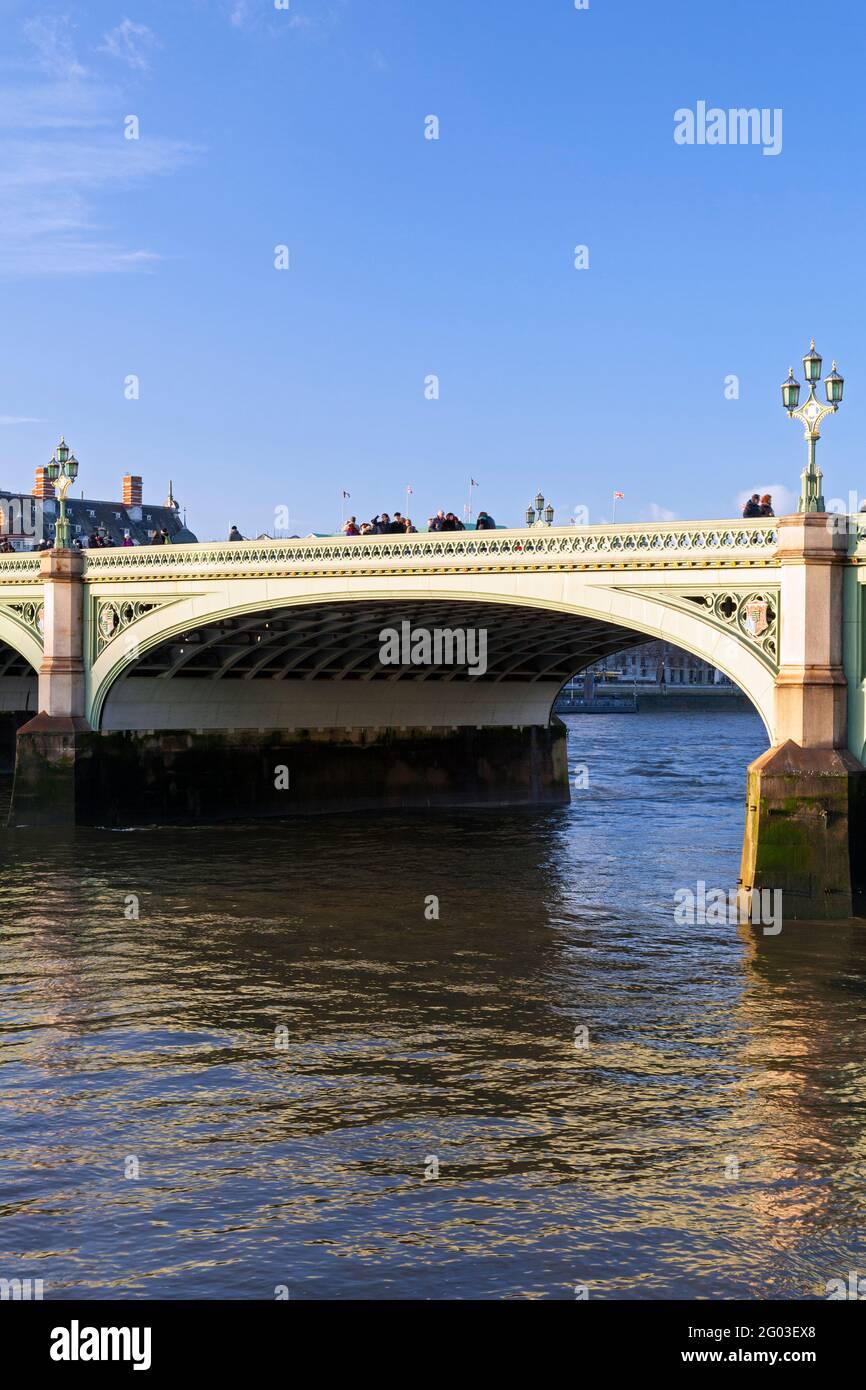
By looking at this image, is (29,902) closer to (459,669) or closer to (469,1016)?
(469,1016)

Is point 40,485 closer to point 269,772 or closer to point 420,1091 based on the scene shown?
point 269,772

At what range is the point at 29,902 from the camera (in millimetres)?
30344

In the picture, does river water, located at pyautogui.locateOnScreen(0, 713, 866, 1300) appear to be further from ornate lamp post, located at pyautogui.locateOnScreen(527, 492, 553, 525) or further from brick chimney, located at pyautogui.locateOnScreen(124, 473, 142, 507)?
brick chimney, located at pyautogui.locateOnScreen(124, 473, 142, 507)

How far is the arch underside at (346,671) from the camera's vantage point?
41.2 m

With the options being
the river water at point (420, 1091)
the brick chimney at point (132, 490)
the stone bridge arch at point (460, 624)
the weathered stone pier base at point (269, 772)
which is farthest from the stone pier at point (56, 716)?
the brick chimney at point (132, 490)

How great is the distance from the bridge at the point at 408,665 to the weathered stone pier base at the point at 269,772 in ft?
0.21

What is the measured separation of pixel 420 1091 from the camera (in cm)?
1731

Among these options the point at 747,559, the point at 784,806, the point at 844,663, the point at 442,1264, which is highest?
the point at 747,559

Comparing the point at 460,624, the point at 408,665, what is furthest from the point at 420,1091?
the point at 408,665

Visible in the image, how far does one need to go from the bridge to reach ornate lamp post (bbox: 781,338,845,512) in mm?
465

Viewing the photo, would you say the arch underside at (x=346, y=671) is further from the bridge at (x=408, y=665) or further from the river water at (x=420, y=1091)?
the river water at (x=420, y=1091)

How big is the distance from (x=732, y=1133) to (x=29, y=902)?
17.7 m

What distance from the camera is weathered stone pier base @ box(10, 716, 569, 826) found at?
42.6 meters
